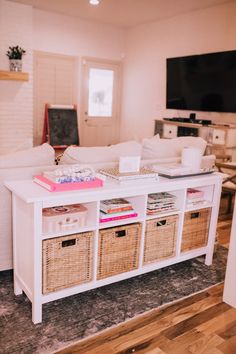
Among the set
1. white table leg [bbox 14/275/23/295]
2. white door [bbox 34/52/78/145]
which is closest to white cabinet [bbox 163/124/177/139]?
white door [bbox 34/52/78/145]

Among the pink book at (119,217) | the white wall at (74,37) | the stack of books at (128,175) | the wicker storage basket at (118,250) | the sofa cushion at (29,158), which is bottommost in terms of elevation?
the wicker storage basket at (118,250)

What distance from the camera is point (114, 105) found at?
7.70 meters

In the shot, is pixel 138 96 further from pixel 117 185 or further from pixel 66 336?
pixel 66 336

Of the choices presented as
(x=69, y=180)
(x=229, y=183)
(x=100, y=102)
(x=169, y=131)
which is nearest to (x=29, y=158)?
(x=69, y=180)

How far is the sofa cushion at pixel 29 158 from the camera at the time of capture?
2.42 metres

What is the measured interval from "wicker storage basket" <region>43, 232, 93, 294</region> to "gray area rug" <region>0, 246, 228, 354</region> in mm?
182

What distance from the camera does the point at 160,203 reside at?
8.54 ft

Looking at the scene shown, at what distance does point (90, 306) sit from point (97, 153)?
1.12 meters

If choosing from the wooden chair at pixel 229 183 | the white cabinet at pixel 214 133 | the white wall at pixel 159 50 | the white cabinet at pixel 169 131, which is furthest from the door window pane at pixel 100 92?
the wooden chair at pixel 229 183

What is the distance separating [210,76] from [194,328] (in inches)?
Result: 172

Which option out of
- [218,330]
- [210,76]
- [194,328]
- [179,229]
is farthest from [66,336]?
[210,76]

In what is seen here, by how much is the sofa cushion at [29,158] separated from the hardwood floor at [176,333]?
1213mm

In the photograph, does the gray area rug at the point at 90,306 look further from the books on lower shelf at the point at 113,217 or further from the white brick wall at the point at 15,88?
the white brick wall at the point at 15,88

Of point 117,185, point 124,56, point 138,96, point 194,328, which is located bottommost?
point 194,328
